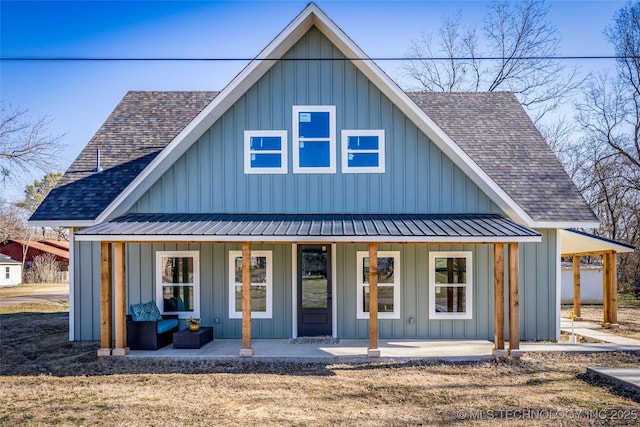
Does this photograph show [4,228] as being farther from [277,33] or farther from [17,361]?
[277,33]

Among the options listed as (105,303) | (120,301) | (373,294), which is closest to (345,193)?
(373,294)

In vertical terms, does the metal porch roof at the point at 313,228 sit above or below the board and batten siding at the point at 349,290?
above

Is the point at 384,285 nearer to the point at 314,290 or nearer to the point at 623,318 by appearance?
the point at 314,290

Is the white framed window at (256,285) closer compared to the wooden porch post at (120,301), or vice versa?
the wooden porch post at (120,301)

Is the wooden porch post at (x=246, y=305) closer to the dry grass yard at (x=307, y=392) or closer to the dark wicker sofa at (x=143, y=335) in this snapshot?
the dry grass yard at (x=307, y=392)

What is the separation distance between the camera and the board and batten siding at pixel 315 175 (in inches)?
429

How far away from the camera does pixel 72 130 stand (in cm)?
2395

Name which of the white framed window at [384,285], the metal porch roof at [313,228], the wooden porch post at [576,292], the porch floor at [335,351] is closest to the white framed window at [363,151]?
the metal porch roof at [313,228]

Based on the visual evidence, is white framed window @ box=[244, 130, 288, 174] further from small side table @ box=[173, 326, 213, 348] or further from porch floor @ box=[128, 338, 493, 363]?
porch floor @ box=[128, 338, 493, 363]

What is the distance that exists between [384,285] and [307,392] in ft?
14.3

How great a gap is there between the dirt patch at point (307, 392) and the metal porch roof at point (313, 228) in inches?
93.0

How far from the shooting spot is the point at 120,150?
13.2m

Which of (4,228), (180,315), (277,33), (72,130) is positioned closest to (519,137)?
(277,33)

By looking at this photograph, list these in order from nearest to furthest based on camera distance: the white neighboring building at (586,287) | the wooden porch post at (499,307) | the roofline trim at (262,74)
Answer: the wooden porch post at (499,307), the roofline trim at (262,74), the white neighboring building at (586,287)
